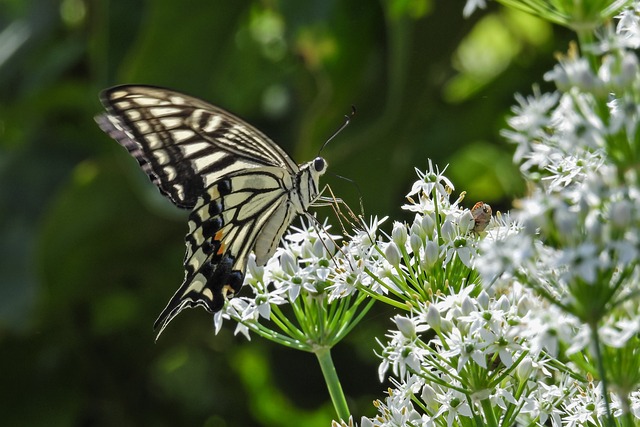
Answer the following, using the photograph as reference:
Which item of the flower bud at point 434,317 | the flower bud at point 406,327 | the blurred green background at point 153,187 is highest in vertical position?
the flower bud at point 434,317

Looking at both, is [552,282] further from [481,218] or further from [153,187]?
[153,187]

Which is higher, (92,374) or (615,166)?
(615,166)

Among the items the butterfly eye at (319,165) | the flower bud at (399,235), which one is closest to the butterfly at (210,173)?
the butterfly eye at (319,165)

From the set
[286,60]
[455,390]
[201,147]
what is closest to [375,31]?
[286,60]

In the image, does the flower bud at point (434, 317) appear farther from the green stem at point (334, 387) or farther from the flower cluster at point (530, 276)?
the green stem at point (334, 387)

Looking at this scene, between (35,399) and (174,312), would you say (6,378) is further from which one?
(174,312)

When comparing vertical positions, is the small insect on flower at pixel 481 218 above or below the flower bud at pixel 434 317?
above
